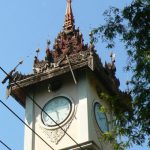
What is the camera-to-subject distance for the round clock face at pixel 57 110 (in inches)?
898

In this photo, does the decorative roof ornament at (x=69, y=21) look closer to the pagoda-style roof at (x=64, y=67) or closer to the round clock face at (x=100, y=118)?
the pagoda-style roof at (x=64, y=67)

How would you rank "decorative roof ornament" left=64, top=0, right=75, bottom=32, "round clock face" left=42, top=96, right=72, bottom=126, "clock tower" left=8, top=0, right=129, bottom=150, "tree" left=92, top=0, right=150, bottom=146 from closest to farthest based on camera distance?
1. "tree" left=92, top=0, right=150, bottom=146
2. "clock tower" left=8, top=0, right=129, bottom=150
3. "round clock face" left=42, top=96, right=72, bottom=126
4. "decorative roof ornament" left=64, top=0, right=75, bottom=32

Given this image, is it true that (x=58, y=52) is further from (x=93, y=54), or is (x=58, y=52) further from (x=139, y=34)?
(x=139, y=34)

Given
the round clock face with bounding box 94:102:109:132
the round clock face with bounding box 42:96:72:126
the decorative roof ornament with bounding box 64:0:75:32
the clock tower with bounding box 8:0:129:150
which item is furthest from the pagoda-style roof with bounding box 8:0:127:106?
the decorative roof ornament with bounding box 64:0:75:32

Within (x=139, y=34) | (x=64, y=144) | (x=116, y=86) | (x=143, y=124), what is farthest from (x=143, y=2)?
(x=116, y=86)

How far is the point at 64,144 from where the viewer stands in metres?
21.9

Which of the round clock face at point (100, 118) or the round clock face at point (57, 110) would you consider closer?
the round clock face at point (57, 110)

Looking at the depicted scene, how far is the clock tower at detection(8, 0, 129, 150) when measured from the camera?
73.0 feet

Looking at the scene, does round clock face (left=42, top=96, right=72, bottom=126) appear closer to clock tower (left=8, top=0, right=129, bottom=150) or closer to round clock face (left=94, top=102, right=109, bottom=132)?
clock tower (left=8, top=0, right=129, bottom=150)

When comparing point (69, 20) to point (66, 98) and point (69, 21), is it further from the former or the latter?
point (66, 98)

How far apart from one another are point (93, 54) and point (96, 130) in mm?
2792

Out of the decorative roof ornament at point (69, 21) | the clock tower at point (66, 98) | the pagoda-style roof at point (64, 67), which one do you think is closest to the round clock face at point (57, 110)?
the clock tower at point (66, 98)

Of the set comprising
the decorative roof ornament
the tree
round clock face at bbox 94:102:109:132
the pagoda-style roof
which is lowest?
the tree

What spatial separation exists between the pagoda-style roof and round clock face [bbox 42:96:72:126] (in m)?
0.61
